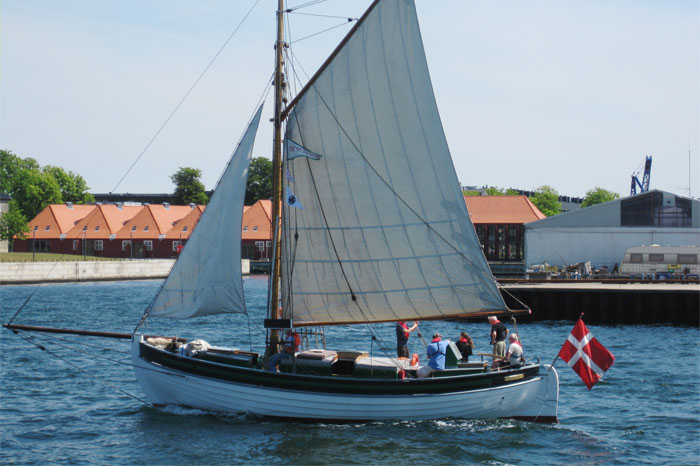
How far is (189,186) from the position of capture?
161 meters

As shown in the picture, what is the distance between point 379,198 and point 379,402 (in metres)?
5.78

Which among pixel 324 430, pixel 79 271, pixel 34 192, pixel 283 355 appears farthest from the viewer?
pixel 34 192

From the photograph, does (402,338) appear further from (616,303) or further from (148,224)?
(148,224)

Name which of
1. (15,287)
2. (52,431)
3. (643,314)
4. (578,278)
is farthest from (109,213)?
(52,431)

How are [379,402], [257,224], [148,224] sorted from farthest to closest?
[148,224] → [257,224] → [379,402]

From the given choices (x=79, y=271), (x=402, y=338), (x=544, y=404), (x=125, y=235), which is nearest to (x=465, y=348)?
(x=402, y=338)

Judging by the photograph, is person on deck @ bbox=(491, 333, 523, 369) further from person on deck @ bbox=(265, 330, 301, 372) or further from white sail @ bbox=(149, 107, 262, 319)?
white sail @ bbox=(149, 107, 262, 319)

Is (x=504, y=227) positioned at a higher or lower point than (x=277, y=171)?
higher

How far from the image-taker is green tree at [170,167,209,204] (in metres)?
162

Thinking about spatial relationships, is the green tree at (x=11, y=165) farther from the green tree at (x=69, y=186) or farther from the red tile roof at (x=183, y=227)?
the red tile roof at (x=183, y=227)

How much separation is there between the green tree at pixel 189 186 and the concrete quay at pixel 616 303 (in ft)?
377

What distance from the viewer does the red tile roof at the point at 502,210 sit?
374ft

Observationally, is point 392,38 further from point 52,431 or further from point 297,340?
point 52,431

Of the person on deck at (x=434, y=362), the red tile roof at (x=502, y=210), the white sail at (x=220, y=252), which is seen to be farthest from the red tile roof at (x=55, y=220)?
the person on deck at (x=434, y=362)
